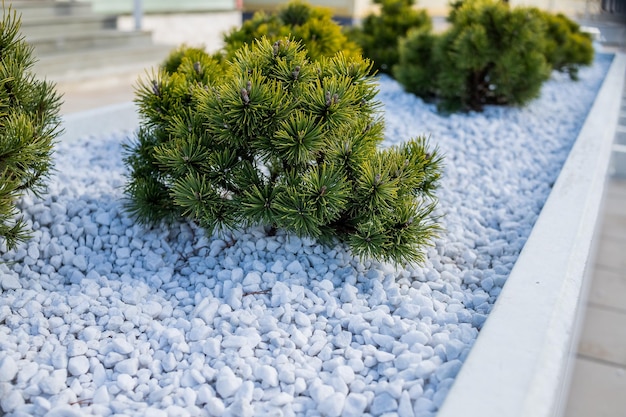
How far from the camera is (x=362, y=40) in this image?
17.7 ft

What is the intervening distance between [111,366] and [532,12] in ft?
12.8

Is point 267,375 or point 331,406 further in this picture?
point 267,375

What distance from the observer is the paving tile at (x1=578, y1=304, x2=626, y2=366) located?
8.02 ft

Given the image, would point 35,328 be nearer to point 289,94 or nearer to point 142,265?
point 142,265

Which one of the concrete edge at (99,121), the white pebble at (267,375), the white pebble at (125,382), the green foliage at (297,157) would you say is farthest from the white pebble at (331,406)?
the concrete edge at (99,121)

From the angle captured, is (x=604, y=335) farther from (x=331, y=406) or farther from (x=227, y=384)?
(x=227, y=384)

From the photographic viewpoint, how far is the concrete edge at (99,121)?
3395 millimetres

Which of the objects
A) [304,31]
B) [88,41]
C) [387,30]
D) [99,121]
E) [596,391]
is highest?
[304,31]

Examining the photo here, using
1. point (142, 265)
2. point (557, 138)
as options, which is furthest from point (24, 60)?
point (557, 138)

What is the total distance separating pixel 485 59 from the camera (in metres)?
4.17

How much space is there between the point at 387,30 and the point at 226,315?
4.14 meters

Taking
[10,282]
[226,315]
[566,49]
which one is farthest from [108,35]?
[226,315]

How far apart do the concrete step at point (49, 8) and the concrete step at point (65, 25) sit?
0.09m

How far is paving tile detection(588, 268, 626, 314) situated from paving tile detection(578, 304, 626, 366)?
0.05 m
